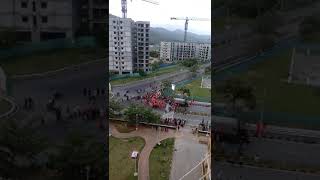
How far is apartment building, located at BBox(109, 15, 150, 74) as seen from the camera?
12125 mm

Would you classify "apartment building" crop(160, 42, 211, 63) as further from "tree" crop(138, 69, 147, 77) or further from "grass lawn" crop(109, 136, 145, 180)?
"grass lawn" crop(109, 136, 145, 180)

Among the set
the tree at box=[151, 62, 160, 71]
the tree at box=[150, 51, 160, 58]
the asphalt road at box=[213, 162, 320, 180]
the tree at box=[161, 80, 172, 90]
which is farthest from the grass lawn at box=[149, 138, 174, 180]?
the tree at box=[150, 51, 160, 58]

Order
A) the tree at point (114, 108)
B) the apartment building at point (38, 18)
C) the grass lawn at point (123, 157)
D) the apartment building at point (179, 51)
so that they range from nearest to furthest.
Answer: the apartment building at point (38, 18), the grass lawn at point (123, 157), the tree at point (114, 108), the apartment building at point (179, 51)

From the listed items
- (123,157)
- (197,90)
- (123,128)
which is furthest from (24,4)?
(197,90)

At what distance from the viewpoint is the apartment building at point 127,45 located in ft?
39.8

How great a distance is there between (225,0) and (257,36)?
1.43 feet

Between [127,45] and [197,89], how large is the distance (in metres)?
2.76

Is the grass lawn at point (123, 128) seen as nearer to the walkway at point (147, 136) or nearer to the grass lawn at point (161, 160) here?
the walkway at point (147, 136)

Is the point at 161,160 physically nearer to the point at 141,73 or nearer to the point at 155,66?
the point at 141,73

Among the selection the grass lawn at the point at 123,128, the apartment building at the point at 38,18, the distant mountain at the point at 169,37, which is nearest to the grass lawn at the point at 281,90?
the apartment building at the point at 38,18

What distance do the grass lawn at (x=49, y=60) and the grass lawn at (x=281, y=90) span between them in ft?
4.63

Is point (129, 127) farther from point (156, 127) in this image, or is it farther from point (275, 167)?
point (275, 167)

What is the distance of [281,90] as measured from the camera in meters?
3.66

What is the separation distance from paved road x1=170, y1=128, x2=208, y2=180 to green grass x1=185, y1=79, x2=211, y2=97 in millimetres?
4080
